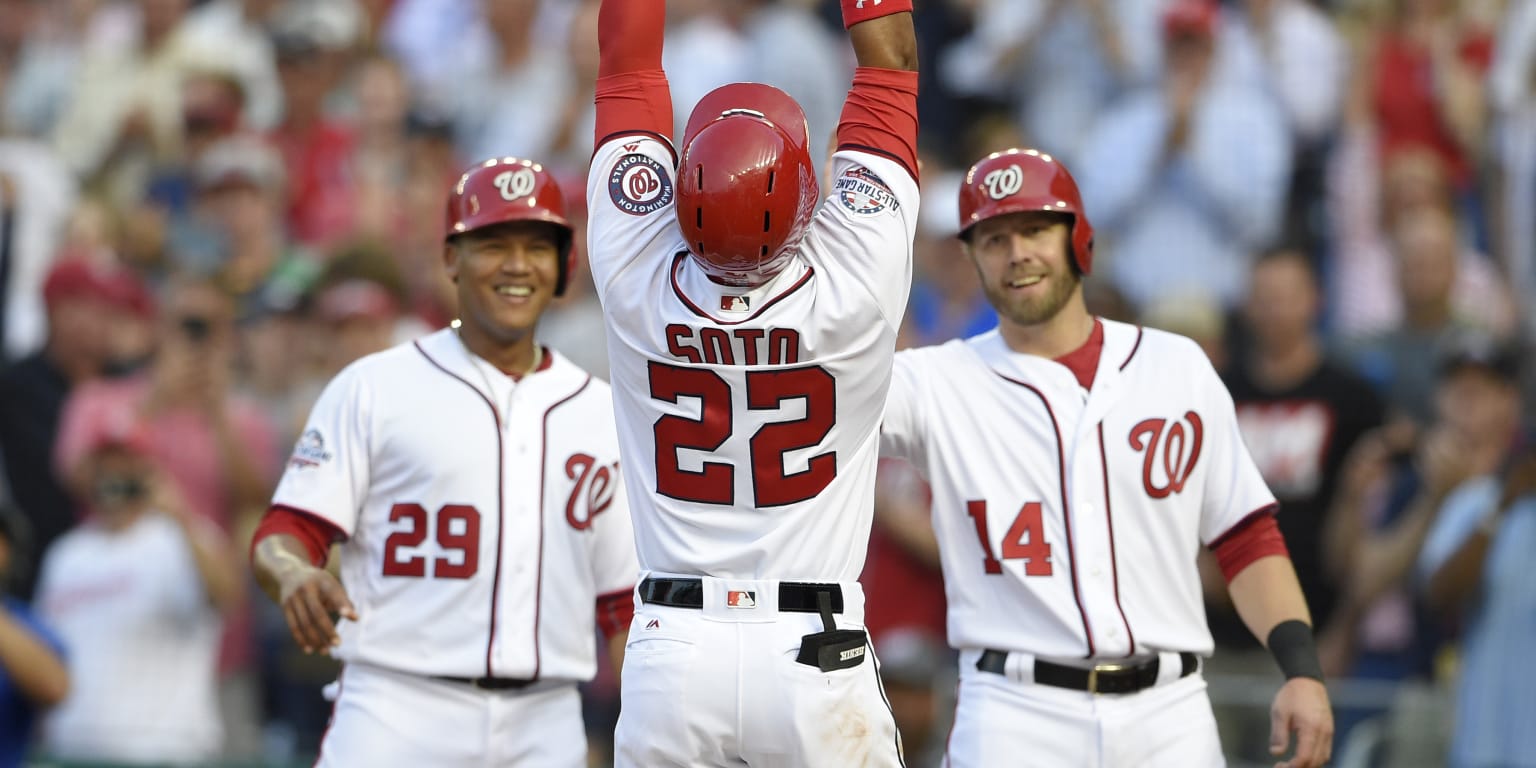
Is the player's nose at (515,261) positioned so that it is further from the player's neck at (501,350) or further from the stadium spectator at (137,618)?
the stadium spectator at (137,618)

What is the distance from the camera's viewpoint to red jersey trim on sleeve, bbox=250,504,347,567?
5.54 m

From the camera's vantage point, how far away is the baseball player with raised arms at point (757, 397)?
4.56 m

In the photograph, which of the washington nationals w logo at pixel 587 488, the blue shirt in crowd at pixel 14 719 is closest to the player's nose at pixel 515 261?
the washington nationals w logo at pixel 587 488

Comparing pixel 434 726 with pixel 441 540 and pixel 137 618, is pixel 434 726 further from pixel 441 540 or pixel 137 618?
pixel 137 618

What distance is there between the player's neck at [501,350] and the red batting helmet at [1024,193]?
1365 mm

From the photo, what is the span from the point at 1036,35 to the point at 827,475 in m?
6.38

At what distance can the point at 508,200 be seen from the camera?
5.82 metres

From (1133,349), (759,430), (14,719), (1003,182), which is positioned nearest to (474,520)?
(759,430)

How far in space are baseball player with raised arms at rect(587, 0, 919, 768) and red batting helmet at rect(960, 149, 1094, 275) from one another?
0.75 m

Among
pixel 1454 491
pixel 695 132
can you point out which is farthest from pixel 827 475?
pixel 1454 491

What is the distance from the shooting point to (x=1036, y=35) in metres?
10.6

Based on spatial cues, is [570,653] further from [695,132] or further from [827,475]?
[695,132]

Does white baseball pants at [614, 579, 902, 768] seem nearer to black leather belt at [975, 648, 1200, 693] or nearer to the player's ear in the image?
black leather belt at [975, 648, 1200, 693]

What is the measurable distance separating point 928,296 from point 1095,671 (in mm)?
4667
